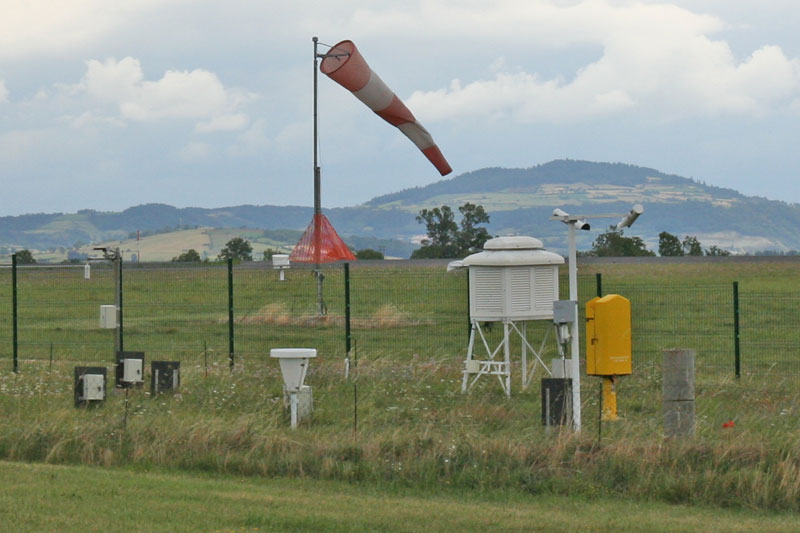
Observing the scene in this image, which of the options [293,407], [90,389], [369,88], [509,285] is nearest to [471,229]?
[369,88]

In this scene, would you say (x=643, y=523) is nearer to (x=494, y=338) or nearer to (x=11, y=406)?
(x=11, y=406)

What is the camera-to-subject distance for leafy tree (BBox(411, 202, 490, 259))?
167 ft

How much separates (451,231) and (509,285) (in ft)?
146

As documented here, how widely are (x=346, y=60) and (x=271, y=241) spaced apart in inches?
5251

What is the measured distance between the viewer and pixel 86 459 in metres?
10.6

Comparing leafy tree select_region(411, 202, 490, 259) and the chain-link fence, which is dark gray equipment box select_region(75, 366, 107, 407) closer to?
the chain-link fence

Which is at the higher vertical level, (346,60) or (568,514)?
(346,60)

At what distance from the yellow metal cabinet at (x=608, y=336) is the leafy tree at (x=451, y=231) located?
35319mm

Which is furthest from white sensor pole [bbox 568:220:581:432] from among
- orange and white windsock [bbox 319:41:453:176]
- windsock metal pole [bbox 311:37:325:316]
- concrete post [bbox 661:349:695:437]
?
windsock metal pole [bbox 311:37:325:316]

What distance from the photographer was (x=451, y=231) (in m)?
59.1

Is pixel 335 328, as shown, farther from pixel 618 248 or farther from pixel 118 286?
pixel 618 248

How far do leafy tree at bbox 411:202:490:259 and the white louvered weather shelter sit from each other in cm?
3261

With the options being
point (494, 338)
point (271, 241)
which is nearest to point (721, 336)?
point (494, 338)

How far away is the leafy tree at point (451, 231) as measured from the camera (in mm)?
50875
